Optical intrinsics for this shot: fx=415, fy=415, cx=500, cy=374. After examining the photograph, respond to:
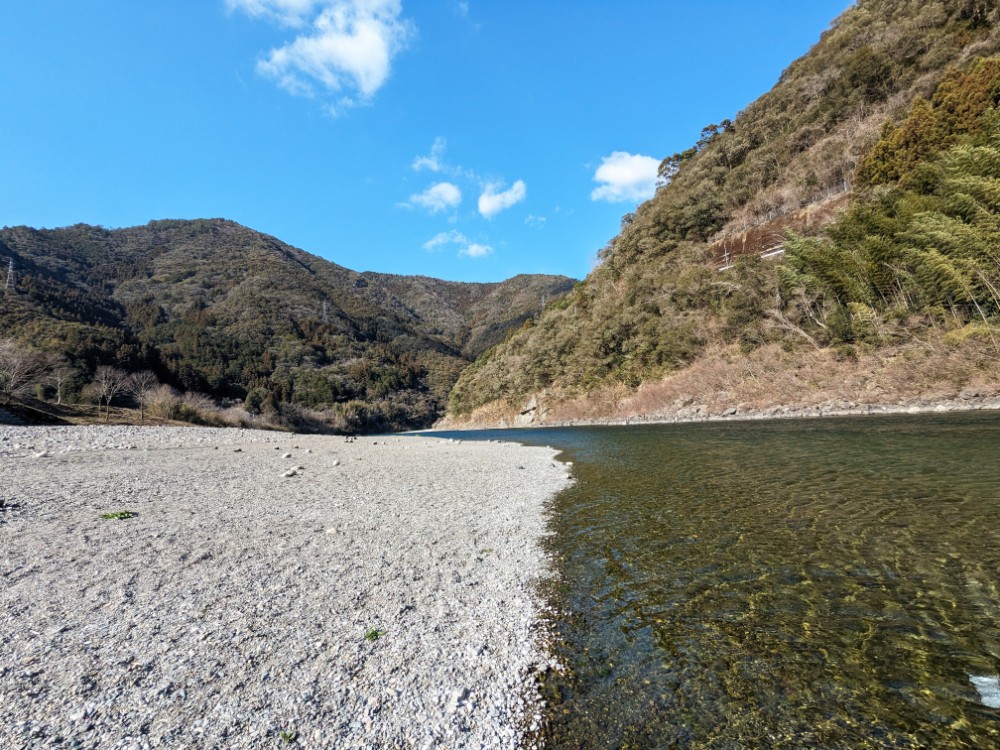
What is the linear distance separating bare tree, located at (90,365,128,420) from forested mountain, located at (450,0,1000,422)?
54690 millimetres

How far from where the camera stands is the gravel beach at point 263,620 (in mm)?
3254

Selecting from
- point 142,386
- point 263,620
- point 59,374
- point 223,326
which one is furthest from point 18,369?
point 223,326

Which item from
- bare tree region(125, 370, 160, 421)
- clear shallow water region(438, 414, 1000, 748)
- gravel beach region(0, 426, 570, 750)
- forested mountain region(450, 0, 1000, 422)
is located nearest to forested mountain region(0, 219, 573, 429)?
bare tree region(125, 370, 160, 421)

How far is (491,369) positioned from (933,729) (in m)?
84.6

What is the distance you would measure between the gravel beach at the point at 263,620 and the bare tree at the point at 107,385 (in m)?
47.4

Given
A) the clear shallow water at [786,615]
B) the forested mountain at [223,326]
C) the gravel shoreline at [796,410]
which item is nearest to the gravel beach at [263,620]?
the clear shallow water at [786,615]

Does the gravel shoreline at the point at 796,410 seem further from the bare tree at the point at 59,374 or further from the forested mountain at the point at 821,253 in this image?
the bare tree at the point at 59,374

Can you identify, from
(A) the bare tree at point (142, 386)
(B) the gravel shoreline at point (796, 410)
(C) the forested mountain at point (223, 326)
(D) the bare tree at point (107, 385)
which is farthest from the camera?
(C) the forested mountain at point (223, 326)

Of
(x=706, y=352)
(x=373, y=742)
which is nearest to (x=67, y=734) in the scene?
(x=373, y=742)

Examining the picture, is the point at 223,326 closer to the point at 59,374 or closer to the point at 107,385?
the point at 59,374

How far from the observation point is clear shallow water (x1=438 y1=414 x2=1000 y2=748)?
10.8 feet

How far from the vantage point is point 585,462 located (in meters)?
18.9

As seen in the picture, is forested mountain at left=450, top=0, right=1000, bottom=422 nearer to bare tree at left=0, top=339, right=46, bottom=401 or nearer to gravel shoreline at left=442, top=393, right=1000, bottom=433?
gravel shoreline at left=442, top=393, right=1000, bottom=433

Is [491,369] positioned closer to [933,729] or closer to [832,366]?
[832,366]
